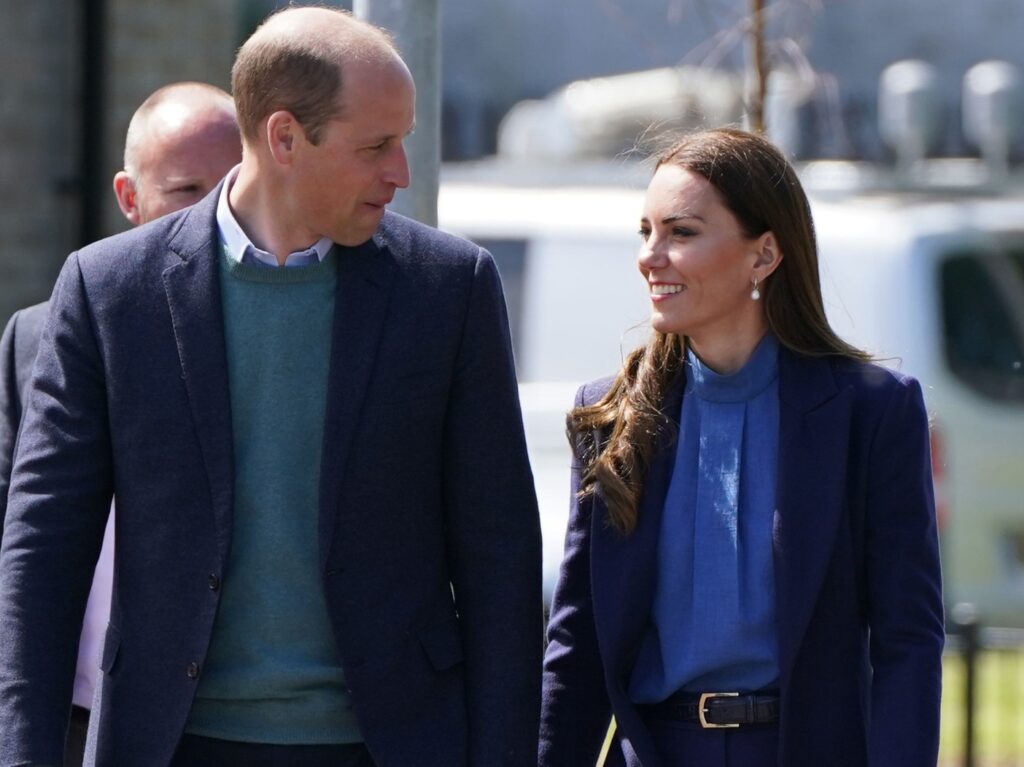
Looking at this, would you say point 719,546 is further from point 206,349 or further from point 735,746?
point 206,349

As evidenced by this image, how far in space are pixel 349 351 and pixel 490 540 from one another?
393 millimetres

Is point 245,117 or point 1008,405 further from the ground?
point 245,117

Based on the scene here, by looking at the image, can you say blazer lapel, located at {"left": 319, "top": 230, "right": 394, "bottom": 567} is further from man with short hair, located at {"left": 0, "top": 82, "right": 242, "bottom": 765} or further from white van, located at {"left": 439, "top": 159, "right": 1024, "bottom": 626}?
white van, located at {"left": 439, "top": 159, "right": 1024, "bottom": 626}

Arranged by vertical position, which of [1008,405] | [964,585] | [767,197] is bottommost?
[964,585]

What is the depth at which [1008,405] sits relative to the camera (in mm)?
9445

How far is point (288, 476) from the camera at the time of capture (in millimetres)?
3186

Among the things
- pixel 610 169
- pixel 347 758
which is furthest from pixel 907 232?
pixel 347 758

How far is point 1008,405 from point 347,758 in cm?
676

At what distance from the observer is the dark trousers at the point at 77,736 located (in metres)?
3.90

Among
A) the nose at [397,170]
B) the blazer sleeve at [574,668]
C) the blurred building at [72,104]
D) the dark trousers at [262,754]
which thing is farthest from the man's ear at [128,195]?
the blurred building at [72,104]

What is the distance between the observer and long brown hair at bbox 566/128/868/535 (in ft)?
11.2

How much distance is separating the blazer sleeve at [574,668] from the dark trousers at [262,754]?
0.38 m

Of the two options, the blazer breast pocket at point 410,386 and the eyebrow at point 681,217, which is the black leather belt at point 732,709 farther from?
the eyebrow at point 681,217

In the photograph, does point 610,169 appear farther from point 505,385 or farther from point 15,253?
point 505,385
